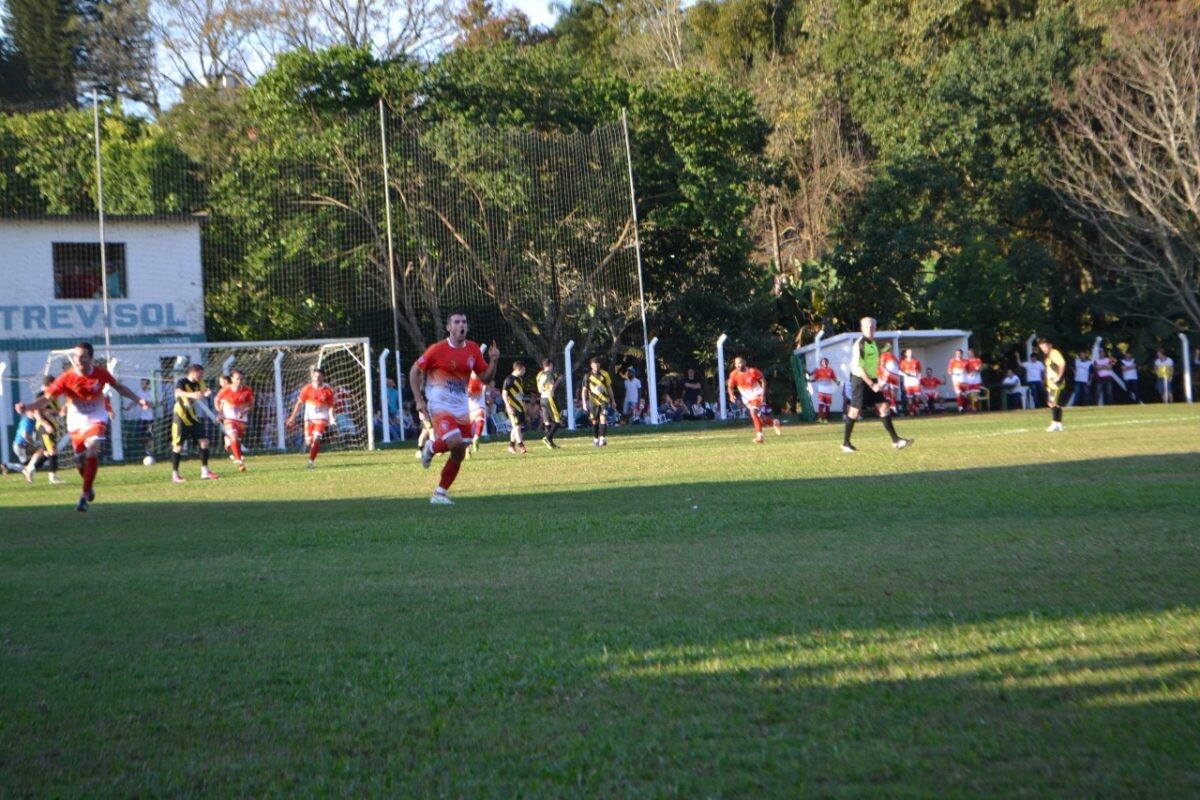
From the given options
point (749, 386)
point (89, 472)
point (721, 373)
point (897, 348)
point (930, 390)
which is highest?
point (897, 348)

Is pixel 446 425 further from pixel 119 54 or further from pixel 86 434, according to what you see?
pixel 119 54

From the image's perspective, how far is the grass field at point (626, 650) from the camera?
4480 mm

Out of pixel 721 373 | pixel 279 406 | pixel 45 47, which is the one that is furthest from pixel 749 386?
pixel 45 47

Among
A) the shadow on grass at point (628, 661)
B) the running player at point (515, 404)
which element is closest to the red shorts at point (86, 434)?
the shadow on grass at point (628, 661)

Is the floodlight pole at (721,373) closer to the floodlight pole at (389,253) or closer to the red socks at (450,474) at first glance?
the floodlight pole at (389,253)

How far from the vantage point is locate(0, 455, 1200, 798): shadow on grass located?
446 cm

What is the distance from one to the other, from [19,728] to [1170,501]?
9622 millimetres

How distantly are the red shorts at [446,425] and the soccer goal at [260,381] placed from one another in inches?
626

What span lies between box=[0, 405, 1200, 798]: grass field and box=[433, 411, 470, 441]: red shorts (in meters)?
1.50

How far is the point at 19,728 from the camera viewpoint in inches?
207

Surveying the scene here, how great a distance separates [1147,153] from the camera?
145ft

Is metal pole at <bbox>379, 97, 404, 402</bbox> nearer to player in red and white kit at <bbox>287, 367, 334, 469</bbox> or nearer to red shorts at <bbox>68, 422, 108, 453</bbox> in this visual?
player in red and white kit at <bbox>287, 367, 334, 469</bbox>

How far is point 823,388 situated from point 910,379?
11.4 feet

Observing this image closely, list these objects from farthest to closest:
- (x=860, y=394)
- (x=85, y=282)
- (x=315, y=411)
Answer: (x=85, y=282), (x=315, y=411), (x=860, y=394)
